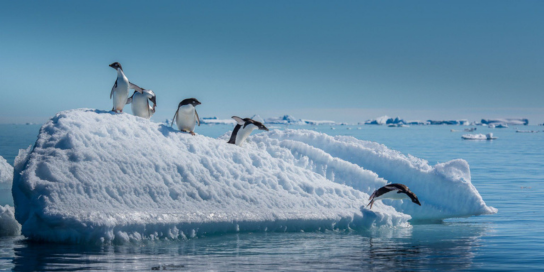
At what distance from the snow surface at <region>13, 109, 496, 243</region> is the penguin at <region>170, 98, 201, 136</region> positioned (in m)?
0.54

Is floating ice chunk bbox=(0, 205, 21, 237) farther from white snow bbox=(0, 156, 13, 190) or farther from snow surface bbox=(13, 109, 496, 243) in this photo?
white snow bbox=(0, 156, 13, 190)

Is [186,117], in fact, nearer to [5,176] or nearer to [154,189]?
[154,189]

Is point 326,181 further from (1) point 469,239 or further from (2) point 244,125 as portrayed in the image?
(1) point 469,239

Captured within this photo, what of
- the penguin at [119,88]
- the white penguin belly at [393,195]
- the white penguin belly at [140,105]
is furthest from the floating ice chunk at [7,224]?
the white penguin belly at [393,195]

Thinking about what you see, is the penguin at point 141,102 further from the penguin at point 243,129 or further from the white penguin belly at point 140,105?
the penguin at point 243,129

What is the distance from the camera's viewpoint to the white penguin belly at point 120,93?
1372 cm

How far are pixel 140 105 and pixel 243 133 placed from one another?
3.03 metres

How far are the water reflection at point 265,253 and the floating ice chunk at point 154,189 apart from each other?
14.2 inches

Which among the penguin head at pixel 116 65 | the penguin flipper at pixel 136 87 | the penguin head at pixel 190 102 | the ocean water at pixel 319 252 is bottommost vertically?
the ocean water at pixel 319 252

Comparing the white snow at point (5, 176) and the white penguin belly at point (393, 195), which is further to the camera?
the white snow at point (5, 176)

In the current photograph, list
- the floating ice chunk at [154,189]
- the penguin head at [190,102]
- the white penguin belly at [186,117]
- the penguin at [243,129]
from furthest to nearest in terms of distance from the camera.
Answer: the penguin at [243,129], the penguin head at [190,102], the white penguin belly at [186,117], the floating ice chunk at [154,189]

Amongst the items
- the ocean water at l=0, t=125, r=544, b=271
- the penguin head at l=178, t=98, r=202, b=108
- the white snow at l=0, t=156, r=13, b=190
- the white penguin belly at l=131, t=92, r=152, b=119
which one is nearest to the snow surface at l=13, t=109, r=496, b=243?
the ocean water at l=0, t=125, r=544, b=271

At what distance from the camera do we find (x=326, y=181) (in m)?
14.4

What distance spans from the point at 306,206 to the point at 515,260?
187 inches
